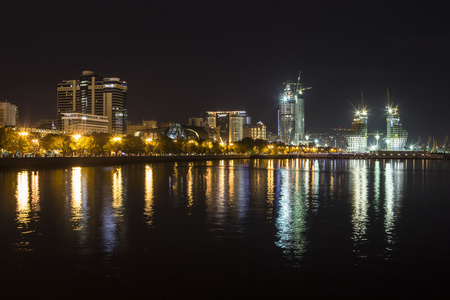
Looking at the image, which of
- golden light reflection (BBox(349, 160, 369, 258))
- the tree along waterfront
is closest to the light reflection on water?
golden light reflection (BBox(349, 160, 369, 258))

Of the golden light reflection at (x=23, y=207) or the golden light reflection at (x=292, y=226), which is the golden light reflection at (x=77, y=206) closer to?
the golden light reflection at (x=23, y=207)

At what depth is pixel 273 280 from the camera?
9.74 meters

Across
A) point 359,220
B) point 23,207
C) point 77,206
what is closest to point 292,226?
point 359,220

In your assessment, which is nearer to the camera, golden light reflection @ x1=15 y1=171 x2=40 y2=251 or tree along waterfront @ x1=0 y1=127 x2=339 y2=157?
golden light reflection @ x1=15 y1=171 x2=40 y2=251

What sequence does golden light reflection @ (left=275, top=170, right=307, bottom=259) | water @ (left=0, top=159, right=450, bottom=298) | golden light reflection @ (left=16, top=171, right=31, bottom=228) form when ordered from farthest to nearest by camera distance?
golden light reflection @ (left=16, top=171, right=31, bottom=228) < golden light reflection @ (left=275, top=170, right=307, bottom=259) < water @ (left=0, top=159, right=450, bottom=298)

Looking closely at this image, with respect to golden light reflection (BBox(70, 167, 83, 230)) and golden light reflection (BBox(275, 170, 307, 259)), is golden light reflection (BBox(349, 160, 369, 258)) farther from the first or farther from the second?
golden light reflection (BBox(70, 167, 83, 230))

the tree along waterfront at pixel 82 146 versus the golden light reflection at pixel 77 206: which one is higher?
the tree along waterfront at pixel 82 146

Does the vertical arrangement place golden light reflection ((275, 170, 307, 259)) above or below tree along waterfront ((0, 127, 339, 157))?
below

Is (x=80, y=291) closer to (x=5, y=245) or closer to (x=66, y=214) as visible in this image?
(x=5, y=245)

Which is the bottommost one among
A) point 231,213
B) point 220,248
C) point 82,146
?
point 220,248

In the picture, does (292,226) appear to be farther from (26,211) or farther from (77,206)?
(26,211)

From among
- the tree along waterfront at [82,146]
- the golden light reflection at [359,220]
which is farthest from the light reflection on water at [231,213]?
the tree along waterfront at [82,146]

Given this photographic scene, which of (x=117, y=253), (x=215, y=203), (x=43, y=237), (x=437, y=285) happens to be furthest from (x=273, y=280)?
(x=215, y=203)

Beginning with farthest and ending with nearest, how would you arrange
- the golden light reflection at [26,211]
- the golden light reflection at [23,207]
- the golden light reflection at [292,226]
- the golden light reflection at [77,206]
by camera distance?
the golden light reflection at [23,207] < the golden light reflection at [77,206] < the golden light reflection at [26,211] < the golden light reflection at [292,226]
